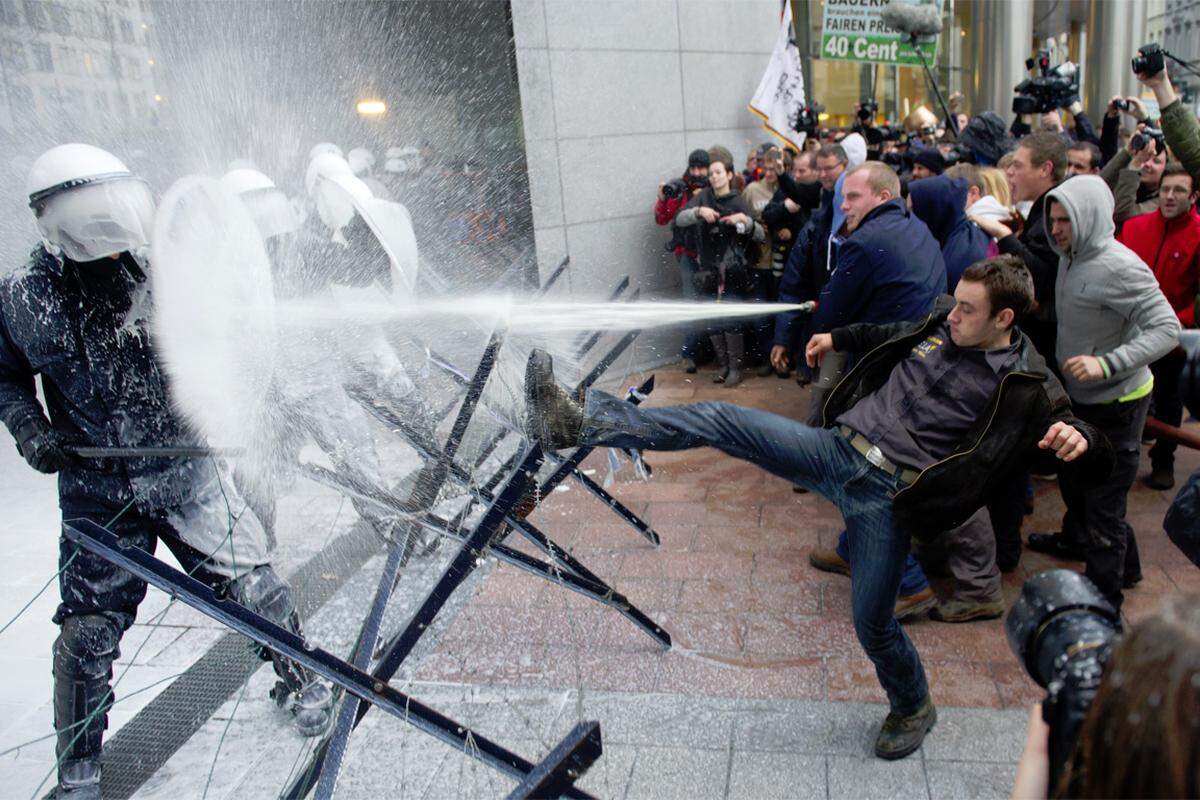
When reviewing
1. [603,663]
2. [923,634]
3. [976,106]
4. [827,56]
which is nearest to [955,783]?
[923,634]

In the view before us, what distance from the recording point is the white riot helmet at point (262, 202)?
401 cm

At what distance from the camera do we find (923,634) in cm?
356

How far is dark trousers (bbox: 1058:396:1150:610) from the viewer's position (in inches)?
137

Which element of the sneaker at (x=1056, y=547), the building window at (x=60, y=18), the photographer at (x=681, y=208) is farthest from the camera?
the photographer at (x=681, y=208)

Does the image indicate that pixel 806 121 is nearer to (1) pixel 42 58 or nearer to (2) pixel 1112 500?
(2) pixel 1112 500

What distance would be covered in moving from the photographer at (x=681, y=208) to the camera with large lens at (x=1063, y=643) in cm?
605

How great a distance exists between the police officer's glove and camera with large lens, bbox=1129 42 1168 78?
430 cm

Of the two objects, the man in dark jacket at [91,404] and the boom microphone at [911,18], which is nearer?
the man in dark jacket at [91,404]

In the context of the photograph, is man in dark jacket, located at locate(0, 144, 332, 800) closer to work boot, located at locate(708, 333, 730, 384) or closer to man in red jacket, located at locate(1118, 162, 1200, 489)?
man in red jacket, located at locate(1118, 162, 1200, 489)

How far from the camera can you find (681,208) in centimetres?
752

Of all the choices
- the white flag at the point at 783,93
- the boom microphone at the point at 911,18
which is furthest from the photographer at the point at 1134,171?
the white flag at the point at 783,93

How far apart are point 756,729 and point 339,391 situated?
7.39ft

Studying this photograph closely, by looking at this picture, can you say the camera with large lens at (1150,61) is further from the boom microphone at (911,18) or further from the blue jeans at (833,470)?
the boom microphone at (911,18)

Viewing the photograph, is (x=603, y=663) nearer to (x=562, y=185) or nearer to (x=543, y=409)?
(x=543, y=409)
